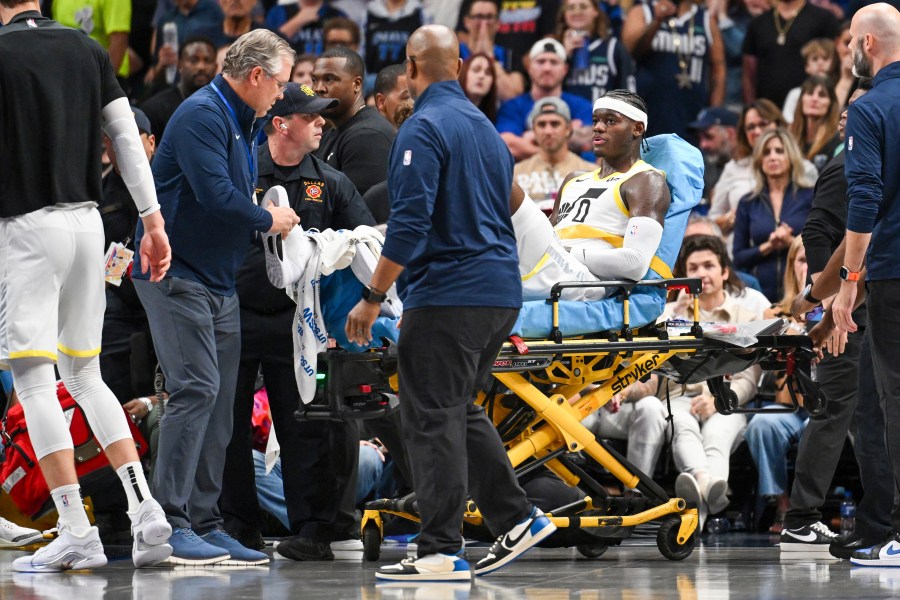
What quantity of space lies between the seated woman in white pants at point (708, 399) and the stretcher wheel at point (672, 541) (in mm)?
1210

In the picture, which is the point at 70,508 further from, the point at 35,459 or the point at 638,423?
the point at 638,423

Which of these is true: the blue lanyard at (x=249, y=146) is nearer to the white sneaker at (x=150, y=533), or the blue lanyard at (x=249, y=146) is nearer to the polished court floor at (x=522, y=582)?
the white sneaker at (x=150, y=533)

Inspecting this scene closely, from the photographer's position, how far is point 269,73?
602 cm

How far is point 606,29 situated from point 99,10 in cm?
411

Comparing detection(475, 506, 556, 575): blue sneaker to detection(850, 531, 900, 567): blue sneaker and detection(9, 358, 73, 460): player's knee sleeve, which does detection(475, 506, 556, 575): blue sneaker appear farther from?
detection(9, 358, 73, 460): player's knee sleeve

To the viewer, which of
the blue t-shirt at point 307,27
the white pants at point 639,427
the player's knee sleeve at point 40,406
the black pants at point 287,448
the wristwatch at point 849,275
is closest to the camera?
the player's knee sleeve at point 40,406

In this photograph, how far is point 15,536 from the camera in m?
6.98

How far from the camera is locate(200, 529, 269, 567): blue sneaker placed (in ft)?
19.5

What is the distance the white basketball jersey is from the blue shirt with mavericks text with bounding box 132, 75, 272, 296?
155 centimetres

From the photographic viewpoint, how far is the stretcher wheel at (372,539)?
20.7ft

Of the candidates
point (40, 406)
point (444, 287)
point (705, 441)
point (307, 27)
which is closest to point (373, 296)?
point (444, 287)

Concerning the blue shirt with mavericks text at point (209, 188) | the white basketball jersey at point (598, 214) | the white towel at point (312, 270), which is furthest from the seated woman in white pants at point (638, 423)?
the blue shirt with mavericks text at point (209, 188)

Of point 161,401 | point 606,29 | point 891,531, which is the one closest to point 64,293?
point 161,401

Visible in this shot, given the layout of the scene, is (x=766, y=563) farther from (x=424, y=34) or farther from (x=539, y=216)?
(x=424, y=34)
